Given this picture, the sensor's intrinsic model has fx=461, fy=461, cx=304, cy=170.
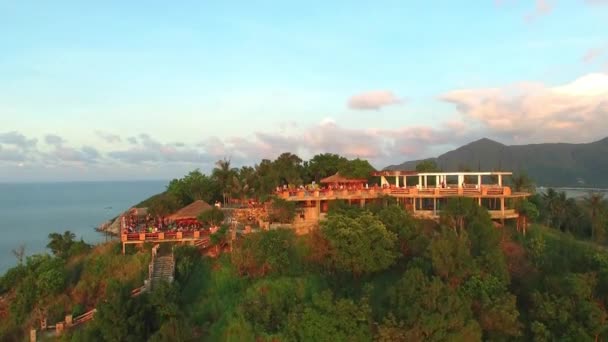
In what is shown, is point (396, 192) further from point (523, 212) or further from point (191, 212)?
point (191, 212)

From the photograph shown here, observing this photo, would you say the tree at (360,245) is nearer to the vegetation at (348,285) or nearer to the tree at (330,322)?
the vegetation at (348,285)

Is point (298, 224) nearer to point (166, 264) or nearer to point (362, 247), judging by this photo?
point (362, 247)

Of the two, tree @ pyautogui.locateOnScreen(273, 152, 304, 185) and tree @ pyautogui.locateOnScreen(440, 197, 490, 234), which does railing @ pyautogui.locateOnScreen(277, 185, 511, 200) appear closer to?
tree @ pyautogui.locateOnScreen(440, 197, 490, 234)

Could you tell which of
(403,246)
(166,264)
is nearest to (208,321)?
(166,264)

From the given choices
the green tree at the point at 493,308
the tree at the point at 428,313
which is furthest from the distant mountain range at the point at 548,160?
the tree at the point at 428,313

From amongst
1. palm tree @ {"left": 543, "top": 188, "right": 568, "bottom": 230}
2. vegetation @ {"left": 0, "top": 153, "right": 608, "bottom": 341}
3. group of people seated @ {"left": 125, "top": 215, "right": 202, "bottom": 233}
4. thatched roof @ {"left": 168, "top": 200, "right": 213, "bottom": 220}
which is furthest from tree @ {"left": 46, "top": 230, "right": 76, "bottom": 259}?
palm tree @ {"left": 543, "top": 188, "right": 568, "bottom": 230}
